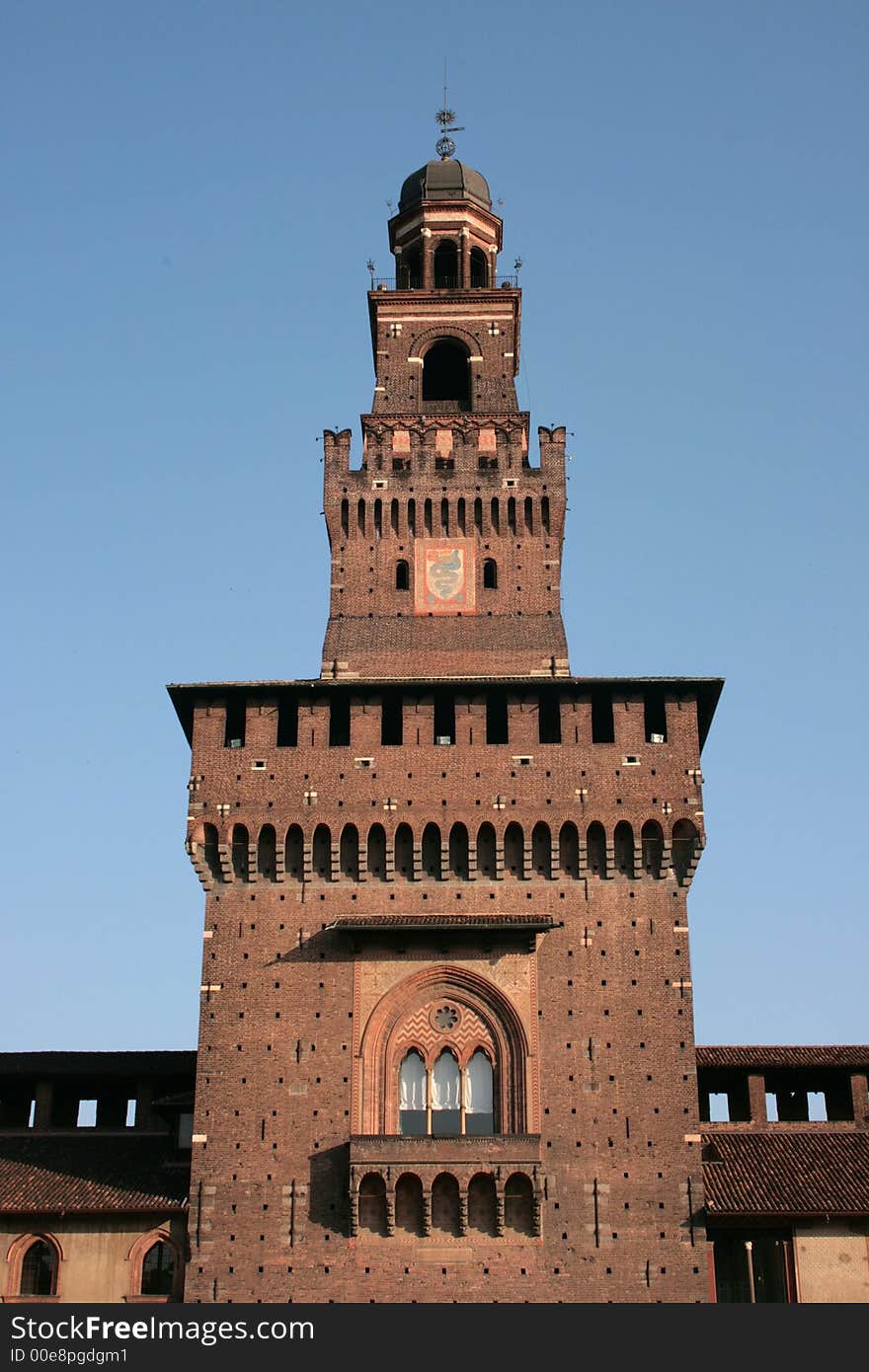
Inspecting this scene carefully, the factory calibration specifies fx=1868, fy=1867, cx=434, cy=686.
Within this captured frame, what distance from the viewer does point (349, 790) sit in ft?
125

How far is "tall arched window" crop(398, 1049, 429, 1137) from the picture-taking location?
3569 cm

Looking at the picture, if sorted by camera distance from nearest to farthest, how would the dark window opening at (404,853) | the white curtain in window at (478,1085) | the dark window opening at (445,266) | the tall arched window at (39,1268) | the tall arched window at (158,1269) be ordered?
the white curtain in window at (478,1085) → the tall arched window at (158,1269) → the tall arched window at (39,1268) → the dark window opening at (404,853) → the dark window opening at (445,266)

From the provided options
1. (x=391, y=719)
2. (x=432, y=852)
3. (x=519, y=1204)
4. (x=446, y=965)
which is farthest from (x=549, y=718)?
(x=519, y=1204)

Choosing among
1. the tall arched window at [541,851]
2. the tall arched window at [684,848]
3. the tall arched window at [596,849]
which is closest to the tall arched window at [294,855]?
the tall arched window at [541,851]

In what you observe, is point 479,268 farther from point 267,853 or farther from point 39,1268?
point 39,1268

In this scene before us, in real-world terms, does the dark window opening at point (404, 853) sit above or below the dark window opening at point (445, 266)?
below

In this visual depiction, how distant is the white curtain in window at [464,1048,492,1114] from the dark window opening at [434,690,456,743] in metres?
6.78

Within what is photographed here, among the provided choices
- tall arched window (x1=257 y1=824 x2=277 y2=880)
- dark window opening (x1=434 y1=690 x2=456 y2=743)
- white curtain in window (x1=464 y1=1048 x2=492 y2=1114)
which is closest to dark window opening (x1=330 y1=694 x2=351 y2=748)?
dark window opening (x1=434 y1=690 x2=456 y2=743)

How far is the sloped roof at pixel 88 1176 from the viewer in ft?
121

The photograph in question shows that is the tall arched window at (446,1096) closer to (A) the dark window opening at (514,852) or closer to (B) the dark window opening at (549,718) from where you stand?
(A) the dark window opening at (514,852)

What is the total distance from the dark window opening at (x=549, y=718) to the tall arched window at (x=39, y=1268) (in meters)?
14.3

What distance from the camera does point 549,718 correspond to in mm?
39281
